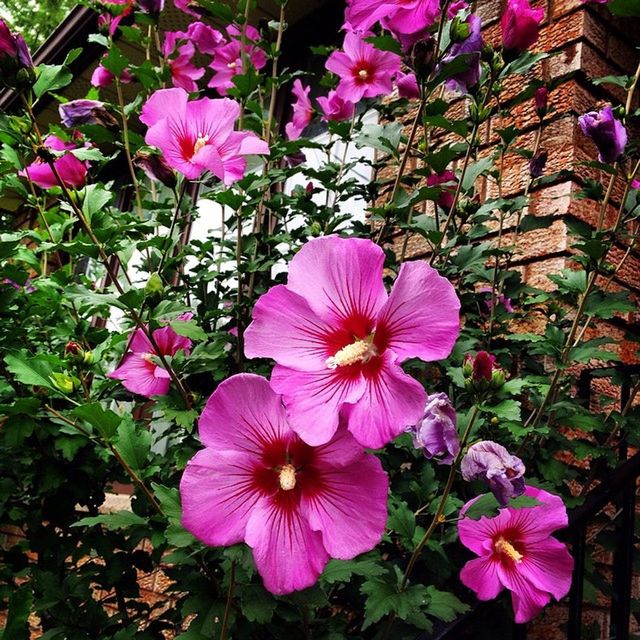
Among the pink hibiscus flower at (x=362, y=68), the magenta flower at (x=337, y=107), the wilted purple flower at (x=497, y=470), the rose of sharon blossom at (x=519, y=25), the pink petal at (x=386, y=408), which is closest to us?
the pink petal at (x=386, y=408)

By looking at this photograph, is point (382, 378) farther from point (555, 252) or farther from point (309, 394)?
point (555, 252)

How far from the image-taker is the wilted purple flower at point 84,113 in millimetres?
1259

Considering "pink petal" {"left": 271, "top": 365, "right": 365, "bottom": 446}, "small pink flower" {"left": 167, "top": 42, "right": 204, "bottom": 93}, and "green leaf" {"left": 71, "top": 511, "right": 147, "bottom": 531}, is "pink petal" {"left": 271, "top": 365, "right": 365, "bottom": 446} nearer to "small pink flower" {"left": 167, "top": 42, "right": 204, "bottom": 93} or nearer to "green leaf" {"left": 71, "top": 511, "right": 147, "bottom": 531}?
"green leaf" {"left": 71, "top": 511, "right": 147, "bottom": 531}

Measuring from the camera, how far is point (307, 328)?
2.02 feet

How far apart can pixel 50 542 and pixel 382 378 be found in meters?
1.20

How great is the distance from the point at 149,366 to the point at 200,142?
473 millimetres

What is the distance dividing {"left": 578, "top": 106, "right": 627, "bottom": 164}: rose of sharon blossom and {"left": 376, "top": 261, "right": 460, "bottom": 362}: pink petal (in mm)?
730

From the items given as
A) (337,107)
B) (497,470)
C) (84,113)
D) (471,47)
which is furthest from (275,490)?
(337,107)

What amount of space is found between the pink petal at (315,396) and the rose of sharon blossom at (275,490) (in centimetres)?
3

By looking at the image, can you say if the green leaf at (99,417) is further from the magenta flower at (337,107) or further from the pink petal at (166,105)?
the magenta flower at (337,107)

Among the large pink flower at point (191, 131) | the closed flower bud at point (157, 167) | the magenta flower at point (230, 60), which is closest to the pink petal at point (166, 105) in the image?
the large pink flower at point (191, 131)

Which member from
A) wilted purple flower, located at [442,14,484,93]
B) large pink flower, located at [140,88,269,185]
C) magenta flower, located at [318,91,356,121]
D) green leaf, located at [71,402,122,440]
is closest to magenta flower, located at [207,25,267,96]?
magenta flower, located at [318,91,356,121]

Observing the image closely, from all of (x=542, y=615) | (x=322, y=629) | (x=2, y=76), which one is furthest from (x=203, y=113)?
(x=542, y=615)

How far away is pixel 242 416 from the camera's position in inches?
23.2
